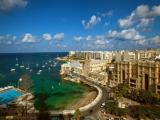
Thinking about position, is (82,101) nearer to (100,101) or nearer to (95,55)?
(100,101)

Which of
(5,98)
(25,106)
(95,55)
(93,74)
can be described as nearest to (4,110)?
(25,106)

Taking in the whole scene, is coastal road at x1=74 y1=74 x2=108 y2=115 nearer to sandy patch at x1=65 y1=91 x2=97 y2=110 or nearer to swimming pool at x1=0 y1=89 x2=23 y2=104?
sandy patch at x1=65 y1=91 x2=97 y2=110

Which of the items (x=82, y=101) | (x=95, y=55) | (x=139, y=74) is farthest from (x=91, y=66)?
(x=95, y=55)

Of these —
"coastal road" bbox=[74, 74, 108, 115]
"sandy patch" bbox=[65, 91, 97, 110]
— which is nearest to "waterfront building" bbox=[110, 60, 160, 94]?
"coastal road" bbox=[74, 74, 108, 115]

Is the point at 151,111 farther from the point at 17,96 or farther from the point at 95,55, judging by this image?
the point at 95,55

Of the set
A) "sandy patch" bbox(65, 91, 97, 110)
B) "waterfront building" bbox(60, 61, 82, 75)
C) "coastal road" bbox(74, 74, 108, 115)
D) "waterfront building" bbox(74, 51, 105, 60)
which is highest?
"waterfront building" bbox(74, 51, 105, 60)

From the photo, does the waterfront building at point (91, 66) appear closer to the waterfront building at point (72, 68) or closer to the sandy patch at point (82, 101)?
the waterfront building at point (72, 68)
